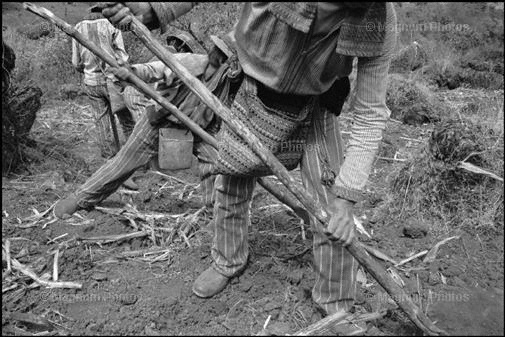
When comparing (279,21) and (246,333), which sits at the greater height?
(279,21)

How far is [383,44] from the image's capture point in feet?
7.11

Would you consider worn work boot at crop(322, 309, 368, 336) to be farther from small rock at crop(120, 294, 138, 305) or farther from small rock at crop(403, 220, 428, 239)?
small rock at crop(403, 220, 428, 239)

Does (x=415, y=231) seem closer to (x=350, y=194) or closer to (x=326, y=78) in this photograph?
(x=350, y=194)

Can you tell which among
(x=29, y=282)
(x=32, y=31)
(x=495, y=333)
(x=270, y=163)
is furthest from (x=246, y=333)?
(x=32, y=31)

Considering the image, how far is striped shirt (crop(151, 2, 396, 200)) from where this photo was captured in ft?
7.33

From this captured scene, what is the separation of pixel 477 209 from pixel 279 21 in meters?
2.72

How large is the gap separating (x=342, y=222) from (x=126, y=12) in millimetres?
1428

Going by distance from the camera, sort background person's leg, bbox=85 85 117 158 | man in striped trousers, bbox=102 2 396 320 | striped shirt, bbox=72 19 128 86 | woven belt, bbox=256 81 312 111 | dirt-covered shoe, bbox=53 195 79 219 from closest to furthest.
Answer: man in striped trousers, bbox=102 2 396 320
woven belt, bbox=256 81 312 111
dirt-covered shoe, bbox=53 195 79 219
striped shirt, bbox=72 19 128 86
background person's leg, bbox=85 85 117 158

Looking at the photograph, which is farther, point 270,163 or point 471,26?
point 471,26

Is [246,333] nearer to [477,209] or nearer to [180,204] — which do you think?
[180,204]

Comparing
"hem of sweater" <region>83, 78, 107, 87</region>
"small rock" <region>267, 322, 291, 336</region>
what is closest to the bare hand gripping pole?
"small rock" <region>267, 322, 291, 336</region>

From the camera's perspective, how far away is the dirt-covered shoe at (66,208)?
3859 millimetres

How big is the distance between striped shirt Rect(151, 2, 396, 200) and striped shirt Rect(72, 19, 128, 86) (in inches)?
106

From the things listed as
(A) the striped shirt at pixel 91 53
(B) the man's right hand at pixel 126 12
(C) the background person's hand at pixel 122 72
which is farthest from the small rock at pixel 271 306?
(A) the striped shirt at pixel 91 53
